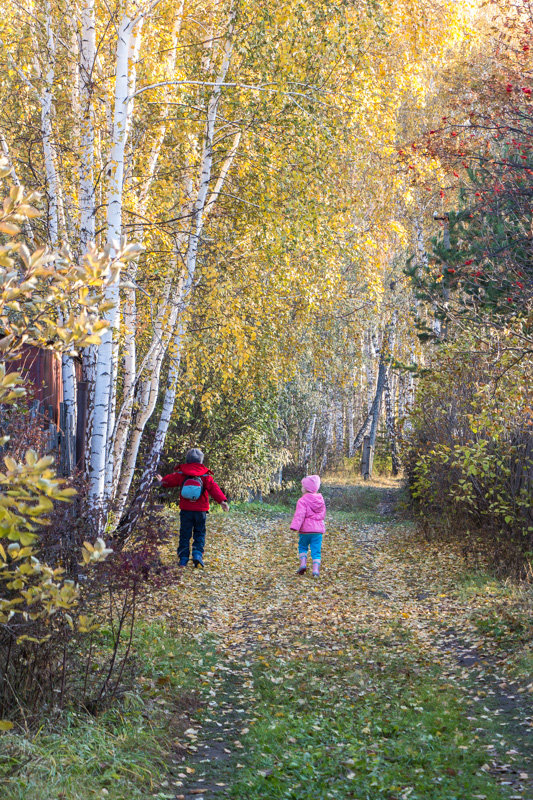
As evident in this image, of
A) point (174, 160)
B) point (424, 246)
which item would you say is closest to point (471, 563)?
point (174, 160)

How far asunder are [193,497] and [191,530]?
2.15ft

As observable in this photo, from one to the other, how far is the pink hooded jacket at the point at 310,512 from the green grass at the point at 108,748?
4.98 meters

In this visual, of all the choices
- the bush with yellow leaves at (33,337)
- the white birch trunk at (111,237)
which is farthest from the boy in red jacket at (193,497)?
the bush with yellow leaves at (33,337)

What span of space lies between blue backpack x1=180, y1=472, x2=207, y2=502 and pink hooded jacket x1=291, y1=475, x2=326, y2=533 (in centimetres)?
157

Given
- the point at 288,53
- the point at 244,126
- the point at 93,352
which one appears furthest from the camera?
the point at 244,126

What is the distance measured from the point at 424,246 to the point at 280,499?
996 centimetres

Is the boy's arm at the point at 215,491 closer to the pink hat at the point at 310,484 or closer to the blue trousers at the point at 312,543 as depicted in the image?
the pink hat at the point at 310,484

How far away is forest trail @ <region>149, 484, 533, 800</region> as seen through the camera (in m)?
4.79

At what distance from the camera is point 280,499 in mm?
23672

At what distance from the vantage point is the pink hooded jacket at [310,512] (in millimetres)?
11070

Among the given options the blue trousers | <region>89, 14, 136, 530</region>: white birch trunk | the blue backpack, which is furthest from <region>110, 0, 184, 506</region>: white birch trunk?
the blue trousers

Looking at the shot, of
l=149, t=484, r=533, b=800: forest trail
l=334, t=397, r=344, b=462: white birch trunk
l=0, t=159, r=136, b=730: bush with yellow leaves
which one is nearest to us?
l=0, t=159, r=136, b=730: bush with yellow leaves

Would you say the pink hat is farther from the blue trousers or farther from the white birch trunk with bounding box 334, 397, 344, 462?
the white birch trunk with bounding box 334, 397, 344, 462

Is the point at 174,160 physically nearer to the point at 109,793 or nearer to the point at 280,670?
the point at 280,670
